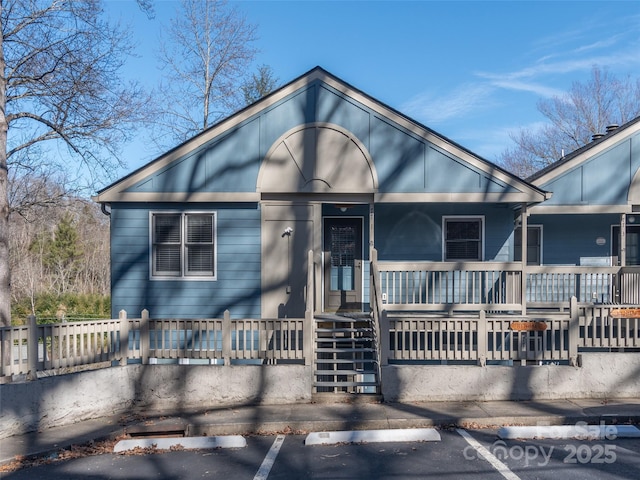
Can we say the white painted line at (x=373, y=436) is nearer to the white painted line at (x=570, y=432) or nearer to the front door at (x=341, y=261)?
the white painted line at (x=570, y=432)

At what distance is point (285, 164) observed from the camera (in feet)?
35.7

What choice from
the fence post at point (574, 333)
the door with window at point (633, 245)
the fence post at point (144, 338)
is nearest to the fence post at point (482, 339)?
the fence post at point (574, 333)

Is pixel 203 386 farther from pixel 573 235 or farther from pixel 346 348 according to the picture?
pixel 573 235

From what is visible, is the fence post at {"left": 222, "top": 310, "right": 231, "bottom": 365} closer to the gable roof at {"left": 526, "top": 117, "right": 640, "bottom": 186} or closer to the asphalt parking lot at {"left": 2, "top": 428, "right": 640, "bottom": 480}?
the asphalt parking lot at {"left": 2, "top": 428, "right": 640, "bottom": 480}

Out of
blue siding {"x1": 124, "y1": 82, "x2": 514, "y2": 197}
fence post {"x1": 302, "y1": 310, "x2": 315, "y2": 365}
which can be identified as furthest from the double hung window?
fence post {"x1": 302, "y1": 310, "x2": 315, "y2": 365}

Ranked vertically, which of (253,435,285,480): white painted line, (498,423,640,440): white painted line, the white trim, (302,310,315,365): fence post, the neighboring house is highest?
the neighboring house

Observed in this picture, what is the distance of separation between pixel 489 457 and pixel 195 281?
23.1 feet

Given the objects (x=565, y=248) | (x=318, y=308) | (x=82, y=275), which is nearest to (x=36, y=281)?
(x=82, y=275)

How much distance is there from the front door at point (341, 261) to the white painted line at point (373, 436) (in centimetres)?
509

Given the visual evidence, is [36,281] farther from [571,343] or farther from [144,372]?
[571,343]

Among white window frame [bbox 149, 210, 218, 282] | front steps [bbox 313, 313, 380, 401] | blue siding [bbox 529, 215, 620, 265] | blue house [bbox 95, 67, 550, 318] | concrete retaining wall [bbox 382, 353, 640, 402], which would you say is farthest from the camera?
blue siding [bbox 529, 215, 620, 265]

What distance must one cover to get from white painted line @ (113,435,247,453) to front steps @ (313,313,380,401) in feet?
7.15

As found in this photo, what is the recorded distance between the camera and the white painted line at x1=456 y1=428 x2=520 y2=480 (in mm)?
5480

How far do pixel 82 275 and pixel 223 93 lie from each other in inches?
746
